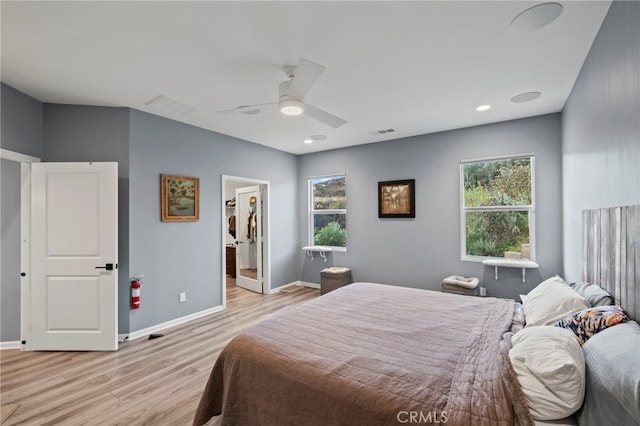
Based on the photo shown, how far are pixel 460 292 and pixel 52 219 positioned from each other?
5110 mm

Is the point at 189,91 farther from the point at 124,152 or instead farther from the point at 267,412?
the point at 267,412

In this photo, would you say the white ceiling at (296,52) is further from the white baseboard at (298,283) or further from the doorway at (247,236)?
the white baseboard at (298,283)

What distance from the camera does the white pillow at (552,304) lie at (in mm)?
1872

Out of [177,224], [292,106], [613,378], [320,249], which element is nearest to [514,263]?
[613,378]

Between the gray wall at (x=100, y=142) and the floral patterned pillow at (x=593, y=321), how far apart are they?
4.18 m

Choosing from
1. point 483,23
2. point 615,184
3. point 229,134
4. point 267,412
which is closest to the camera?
point 267,412

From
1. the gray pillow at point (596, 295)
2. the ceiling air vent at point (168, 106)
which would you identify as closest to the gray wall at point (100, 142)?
the ceiling air vent at point (168, 106)

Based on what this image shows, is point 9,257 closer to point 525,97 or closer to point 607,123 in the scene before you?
point 607,123

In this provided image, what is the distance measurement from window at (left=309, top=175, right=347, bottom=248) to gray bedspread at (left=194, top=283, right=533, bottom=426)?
3.35m

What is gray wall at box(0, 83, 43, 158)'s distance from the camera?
2.85 m

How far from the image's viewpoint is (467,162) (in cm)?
438

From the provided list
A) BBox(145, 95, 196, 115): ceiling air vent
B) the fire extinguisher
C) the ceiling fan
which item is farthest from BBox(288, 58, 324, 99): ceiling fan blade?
the fire extinguisher

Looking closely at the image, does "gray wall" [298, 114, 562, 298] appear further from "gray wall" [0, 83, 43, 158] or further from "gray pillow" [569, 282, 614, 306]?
"gray wall" [0, 83, 43, 158]

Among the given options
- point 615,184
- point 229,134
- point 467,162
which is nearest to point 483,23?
point 615,184
